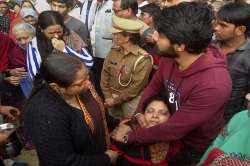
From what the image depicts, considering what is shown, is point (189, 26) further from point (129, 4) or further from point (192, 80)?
point (129, 4)

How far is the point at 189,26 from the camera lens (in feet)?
7.05

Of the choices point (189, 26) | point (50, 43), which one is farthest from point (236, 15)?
point (50, 43)

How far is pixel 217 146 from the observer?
6.68 ft

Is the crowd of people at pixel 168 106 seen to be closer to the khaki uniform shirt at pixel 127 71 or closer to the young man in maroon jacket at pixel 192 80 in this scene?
the young man in maroon jacket at pixel 192 80

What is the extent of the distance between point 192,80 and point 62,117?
79cm

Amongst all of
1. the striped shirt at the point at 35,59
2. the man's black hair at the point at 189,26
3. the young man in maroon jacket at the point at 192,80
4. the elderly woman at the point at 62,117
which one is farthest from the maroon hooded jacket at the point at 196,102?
the striped shirt at the point at 35,59

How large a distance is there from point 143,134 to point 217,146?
18.3 inches

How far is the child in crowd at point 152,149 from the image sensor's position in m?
2.36

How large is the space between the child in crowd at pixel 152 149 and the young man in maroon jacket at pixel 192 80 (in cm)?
10

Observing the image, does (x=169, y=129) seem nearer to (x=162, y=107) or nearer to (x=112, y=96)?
(x=162, y=107)

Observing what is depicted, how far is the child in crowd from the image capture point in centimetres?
236

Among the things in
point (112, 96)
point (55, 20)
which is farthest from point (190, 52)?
point (55, 20)

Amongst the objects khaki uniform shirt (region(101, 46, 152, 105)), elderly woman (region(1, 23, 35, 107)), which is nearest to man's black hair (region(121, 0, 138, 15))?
khaki uniform shirt (region(101, 46, 152, 105))

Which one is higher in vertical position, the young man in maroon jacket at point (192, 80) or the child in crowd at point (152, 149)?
the young man in maroon jacket at point (192, 80)
